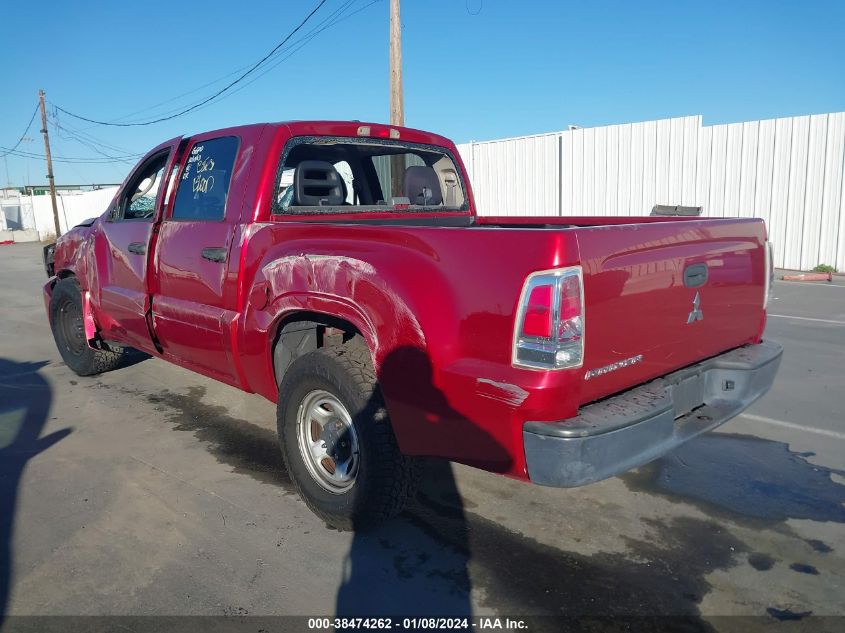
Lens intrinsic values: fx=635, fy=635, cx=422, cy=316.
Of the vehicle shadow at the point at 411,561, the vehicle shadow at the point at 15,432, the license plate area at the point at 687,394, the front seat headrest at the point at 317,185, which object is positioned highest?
the front seat headrest at the point at 317,185

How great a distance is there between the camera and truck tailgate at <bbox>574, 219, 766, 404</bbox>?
7.93 feet

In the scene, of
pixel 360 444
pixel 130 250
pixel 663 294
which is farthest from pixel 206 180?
pixel 663 294

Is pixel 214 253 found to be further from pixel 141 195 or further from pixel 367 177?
pixel 141 195

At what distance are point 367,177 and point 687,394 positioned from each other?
2914mm

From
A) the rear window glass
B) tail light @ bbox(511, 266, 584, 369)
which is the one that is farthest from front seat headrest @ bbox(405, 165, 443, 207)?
tail light @ bbox(511, 266, 584, 369)

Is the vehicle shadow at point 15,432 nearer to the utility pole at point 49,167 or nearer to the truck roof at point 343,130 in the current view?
the truck roof at point 343,130

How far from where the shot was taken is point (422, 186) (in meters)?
4.77

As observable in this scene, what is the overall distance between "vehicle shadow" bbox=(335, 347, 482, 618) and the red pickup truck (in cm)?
2

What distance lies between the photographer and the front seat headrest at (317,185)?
390 centimetres

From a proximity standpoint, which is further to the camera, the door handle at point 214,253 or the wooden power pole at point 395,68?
the wooden power pole at point 395,68

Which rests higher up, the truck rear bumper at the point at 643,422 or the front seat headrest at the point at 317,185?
the front seat headrest at the point at 317,185

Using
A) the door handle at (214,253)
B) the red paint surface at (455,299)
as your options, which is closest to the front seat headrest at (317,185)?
the red paint surface at (455,299)

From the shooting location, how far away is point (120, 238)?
15.6ft

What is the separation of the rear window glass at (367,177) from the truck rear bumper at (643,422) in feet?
7.23
